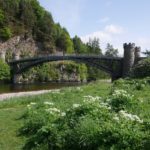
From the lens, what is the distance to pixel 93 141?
472 inches

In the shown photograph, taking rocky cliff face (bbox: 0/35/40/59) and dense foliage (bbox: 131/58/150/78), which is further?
rocky cliff face (bbox: 0/35/40/59)

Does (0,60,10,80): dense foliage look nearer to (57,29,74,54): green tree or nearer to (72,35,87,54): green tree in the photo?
(57,29,74,54): green tree

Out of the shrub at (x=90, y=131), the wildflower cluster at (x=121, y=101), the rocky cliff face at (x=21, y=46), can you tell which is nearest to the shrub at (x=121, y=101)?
the wildflower cluster at (x=121, y=101)

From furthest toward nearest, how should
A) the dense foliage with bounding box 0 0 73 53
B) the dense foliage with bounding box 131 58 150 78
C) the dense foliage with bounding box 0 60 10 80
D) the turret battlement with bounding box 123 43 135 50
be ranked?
the dense foliage with bounding box 0 0 73 53 < the dense foliage with bounding box 0 60 10 80 < the turret battlement with bounding box 123 43 135 50 < the dense foliage with bounding box 131 58 150 78

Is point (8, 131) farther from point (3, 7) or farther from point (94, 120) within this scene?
point (3, 7)

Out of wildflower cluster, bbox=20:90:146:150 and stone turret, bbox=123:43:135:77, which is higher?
stone turret, bbox=123:43:135:77

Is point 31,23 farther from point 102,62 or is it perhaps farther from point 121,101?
point 121,101

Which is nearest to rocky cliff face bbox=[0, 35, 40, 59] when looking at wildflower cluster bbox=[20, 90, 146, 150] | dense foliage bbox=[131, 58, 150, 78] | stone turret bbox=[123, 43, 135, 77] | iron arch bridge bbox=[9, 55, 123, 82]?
iron arch bridge bbox=[9, 55, 123, 82]

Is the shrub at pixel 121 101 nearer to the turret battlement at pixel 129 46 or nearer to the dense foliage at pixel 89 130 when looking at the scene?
the dense foliage at pixel 89 130

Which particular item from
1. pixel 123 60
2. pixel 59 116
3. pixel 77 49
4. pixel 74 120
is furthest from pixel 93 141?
pixel 77 49

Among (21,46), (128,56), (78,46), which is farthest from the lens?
(78,46)

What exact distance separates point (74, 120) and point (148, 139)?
2781 millimetres

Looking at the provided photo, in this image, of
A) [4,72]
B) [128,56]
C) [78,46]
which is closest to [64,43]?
[78,46]

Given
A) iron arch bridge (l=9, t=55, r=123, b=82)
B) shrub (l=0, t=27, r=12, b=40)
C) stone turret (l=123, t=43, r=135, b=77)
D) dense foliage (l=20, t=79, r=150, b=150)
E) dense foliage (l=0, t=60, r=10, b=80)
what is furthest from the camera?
shrub (l=0, t=27, r=12, b=40)
